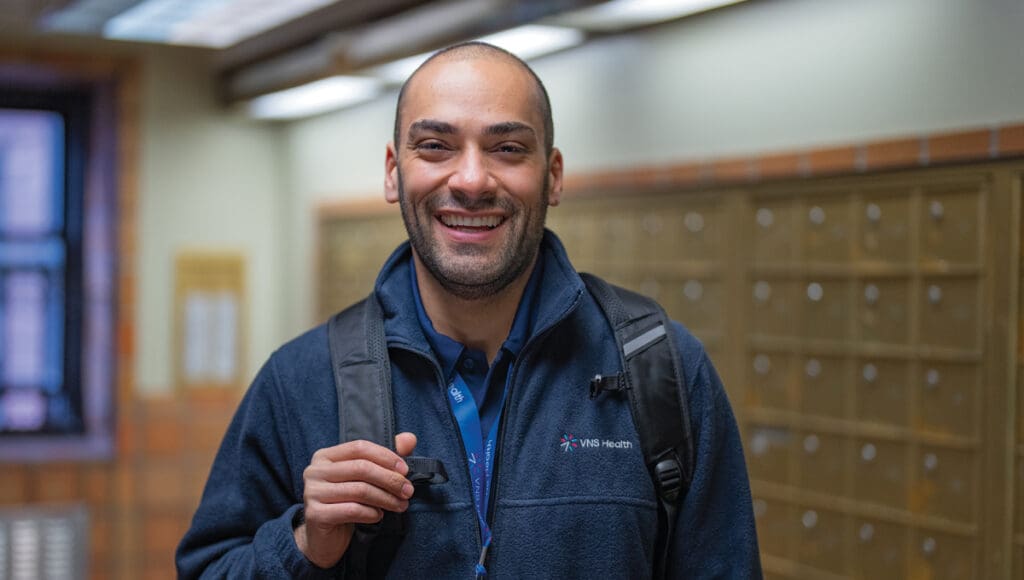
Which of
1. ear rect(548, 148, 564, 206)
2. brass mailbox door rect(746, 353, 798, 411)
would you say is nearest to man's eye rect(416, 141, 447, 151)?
ear rect(548, 148, 564, 206)

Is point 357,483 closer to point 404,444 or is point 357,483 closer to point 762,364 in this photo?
point 404,444

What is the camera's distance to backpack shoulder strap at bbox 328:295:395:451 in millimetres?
1442

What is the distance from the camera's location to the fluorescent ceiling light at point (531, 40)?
392 centimetres

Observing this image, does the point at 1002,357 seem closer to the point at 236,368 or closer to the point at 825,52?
the point at 825,52

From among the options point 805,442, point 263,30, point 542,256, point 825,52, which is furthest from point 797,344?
point 263,30

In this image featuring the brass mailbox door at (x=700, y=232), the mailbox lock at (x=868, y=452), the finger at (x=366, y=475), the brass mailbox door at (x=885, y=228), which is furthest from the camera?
the brass mailbox door at (x=700, y=232)

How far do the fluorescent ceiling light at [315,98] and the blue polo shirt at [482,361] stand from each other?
351cm

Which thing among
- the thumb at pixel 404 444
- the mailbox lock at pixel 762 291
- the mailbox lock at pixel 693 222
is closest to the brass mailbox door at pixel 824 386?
the mailbox lock at pixel 762 291

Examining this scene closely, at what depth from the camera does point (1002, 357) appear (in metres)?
2.78

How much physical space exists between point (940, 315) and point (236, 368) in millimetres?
4246

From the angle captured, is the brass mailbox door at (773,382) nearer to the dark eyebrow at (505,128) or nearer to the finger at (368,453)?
the dark eyebrow at (505,128)

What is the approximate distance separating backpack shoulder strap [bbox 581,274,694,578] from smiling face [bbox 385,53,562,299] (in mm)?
183

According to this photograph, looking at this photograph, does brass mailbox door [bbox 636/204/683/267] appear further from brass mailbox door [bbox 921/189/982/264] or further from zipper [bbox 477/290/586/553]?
zipper [bbox 477/290/586/553]

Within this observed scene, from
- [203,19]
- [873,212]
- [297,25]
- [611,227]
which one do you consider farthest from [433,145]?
[203,19]
